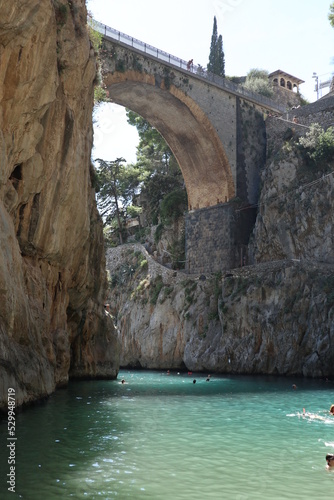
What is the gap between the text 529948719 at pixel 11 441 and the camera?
770 centimetres

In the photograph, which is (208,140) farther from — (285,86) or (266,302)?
(285,86)

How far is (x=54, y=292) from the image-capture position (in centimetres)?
2138

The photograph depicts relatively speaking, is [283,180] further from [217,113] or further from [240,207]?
[217,113]

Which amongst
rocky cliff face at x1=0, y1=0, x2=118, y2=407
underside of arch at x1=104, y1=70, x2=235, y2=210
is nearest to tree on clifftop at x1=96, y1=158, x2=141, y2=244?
underside of arch at x1=104, y1=70, x2=235, y2=210

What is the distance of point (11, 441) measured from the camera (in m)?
10.1

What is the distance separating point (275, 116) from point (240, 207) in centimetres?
768

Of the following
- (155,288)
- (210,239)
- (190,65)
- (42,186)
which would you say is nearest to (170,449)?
(42,186)

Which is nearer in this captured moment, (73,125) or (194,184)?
(73,125)

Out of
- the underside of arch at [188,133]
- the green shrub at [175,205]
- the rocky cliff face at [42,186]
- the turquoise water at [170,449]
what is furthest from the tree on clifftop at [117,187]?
the turquoise water at [170,449]

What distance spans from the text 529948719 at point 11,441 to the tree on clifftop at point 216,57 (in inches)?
1830

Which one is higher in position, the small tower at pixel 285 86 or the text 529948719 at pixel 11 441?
the small tower at pixel 285 86

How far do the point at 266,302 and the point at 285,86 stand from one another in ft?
112

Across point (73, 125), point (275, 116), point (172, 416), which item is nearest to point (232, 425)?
point (172, 416)

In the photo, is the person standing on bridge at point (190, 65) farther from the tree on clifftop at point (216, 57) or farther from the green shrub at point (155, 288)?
the tree on clifftop at point (216, 57)
